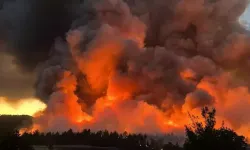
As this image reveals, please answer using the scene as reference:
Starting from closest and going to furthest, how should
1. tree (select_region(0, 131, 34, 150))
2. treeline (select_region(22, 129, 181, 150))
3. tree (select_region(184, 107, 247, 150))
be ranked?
tree (select_region(184, 107, 247, 150))
tree (select_region(0, 131, 34, 150))
treeline (select_region(22, 129, 181, 150))

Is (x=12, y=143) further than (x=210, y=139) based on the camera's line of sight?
Yes

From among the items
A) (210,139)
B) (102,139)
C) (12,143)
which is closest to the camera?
(210,139)

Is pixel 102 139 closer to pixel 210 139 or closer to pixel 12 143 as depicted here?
pixel 12 143

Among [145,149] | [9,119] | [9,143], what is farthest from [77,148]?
[9,119]

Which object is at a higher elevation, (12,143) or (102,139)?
(102,139)

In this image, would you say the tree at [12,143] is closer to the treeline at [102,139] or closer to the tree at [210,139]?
the tree at [210,139]

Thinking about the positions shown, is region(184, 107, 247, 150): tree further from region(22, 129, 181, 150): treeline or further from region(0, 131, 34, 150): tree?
region(22, 129, 181, 150): treeline

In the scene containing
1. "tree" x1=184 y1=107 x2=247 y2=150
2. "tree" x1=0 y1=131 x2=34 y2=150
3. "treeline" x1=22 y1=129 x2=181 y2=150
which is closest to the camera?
"tree" x1=184 y1=107 x2=247 y2=150

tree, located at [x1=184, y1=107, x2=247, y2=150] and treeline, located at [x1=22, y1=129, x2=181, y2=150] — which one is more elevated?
treeline, located at [x1=22, y1=129, x2=181, y2=150]

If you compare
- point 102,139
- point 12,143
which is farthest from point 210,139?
point 102,139

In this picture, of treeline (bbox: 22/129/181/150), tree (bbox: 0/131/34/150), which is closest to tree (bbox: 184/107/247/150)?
tree (bbox: 0/131/34/150)

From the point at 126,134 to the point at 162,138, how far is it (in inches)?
249

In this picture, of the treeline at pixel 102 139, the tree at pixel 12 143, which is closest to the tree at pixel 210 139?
the tree at pixel 12 143

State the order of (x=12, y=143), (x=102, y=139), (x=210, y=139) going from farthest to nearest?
(x=102, y=139) → (x=12, y=143) → (x=210, y=139)
